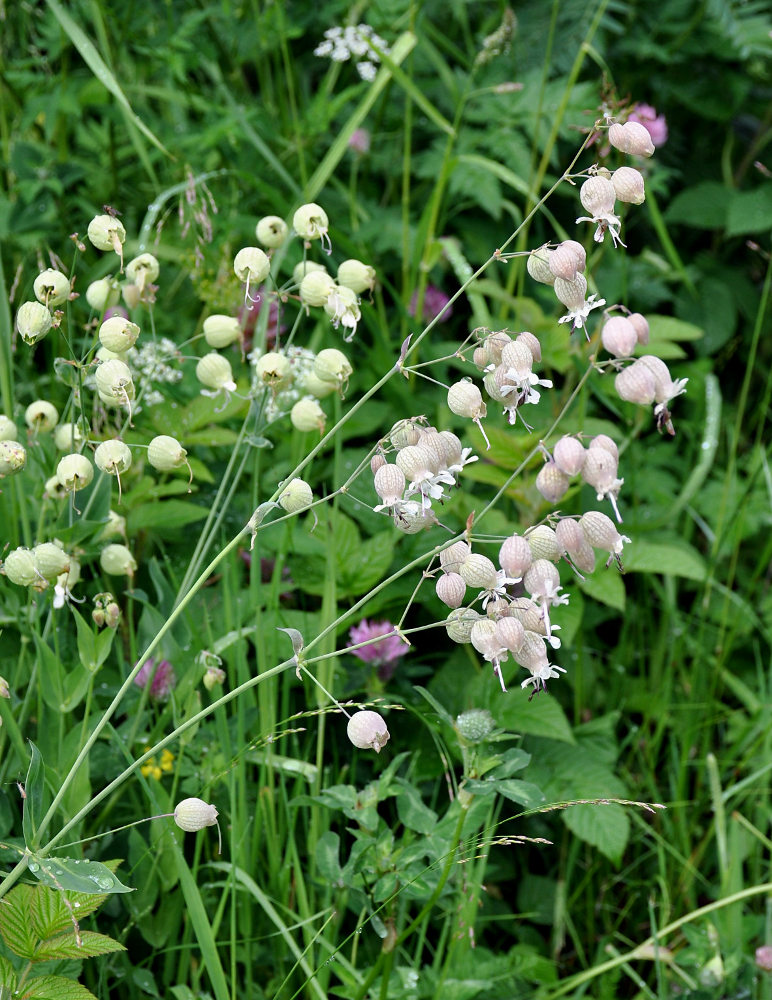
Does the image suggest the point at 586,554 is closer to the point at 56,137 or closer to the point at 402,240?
the point at 402,240

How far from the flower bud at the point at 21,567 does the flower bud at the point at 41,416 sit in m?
0.22

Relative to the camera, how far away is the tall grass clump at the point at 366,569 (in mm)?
963

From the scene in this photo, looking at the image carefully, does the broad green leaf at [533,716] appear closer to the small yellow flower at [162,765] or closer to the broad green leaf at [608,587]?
the broad green leaf at [608,587]

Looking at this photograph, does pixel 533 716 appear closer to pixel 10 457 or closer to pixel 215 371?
pixel 215 371

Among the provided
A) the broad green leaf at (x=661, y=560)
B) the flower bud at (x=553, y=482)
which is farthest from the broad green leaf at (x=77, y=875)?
the broad green leaf at (x=661, y=560)

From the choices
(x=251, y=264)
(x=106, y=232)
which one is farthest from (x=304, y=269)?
(x=106, y=232)

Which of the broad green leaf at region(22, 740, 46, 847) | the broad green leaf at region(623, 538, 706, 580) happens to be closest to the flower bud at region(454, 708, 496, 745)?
the broad green leaf at region(22, 740, 46, 847)

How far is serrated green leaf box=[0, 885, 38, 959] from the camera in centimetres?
98

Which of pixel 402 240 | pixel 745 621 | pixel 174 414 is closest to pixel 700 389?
pixel 745 621

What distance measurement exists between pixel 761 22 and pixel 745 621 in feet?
4.19

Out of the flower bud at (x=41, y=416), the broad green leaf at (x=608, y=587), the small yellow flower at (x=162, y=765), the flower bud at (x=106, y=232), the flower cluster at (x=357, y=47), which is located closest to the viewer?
the flower bud at (x=106, y=232)

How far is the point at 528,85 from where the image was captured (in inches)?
86.3

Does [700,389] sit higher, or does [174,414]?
[174,414]

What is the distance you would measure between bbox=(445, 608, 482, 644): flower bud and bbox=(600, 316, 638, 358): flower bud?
0.25 m
